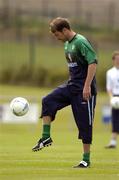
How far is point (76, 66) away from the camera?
12180 millimetres

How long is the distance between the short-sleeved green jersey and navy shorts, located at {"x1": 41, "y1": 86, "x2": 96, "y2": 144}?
0.15 metres

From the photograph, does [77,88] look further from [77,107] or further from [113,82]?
[113,82]

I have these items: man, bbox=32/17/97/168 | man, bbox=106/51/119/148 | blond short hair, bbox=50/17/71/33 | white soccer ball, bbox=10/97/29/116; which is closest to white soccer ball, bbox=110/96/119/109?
man, bbox=106/51/119/148

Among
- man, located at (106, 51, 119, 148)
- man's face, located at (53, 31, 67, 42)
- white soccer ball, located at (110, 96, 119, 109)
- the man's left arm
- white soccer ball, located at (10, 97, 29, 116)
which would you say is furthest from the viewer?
man, located at (106, 51, 119, 148)

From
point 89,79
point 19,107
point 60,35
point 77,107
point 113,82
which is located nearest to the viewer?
point 89,79

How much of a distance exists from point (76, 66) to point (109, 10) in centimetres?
4103

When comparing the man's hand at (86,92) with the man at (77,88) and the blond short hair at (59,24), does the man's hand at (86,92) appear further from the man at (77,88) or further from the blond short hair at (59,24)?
the blond short hair at (59,24)

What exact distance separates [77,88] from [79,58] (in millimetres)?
461

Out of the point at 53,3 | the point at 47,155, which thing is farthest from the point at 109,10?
the point at 47,155

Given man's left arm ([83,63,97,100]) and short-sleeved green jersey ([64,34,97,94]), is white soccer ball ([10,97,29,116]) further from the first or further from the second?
man's left arm ([83,63,97,100])

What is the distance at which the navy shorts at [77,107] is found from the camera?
12164mm

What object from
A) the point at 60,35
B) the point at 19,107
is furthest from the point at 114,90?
the point at 60,35

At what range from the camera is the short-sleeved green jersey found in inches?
474

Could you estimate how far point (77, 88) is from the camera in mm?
12234
